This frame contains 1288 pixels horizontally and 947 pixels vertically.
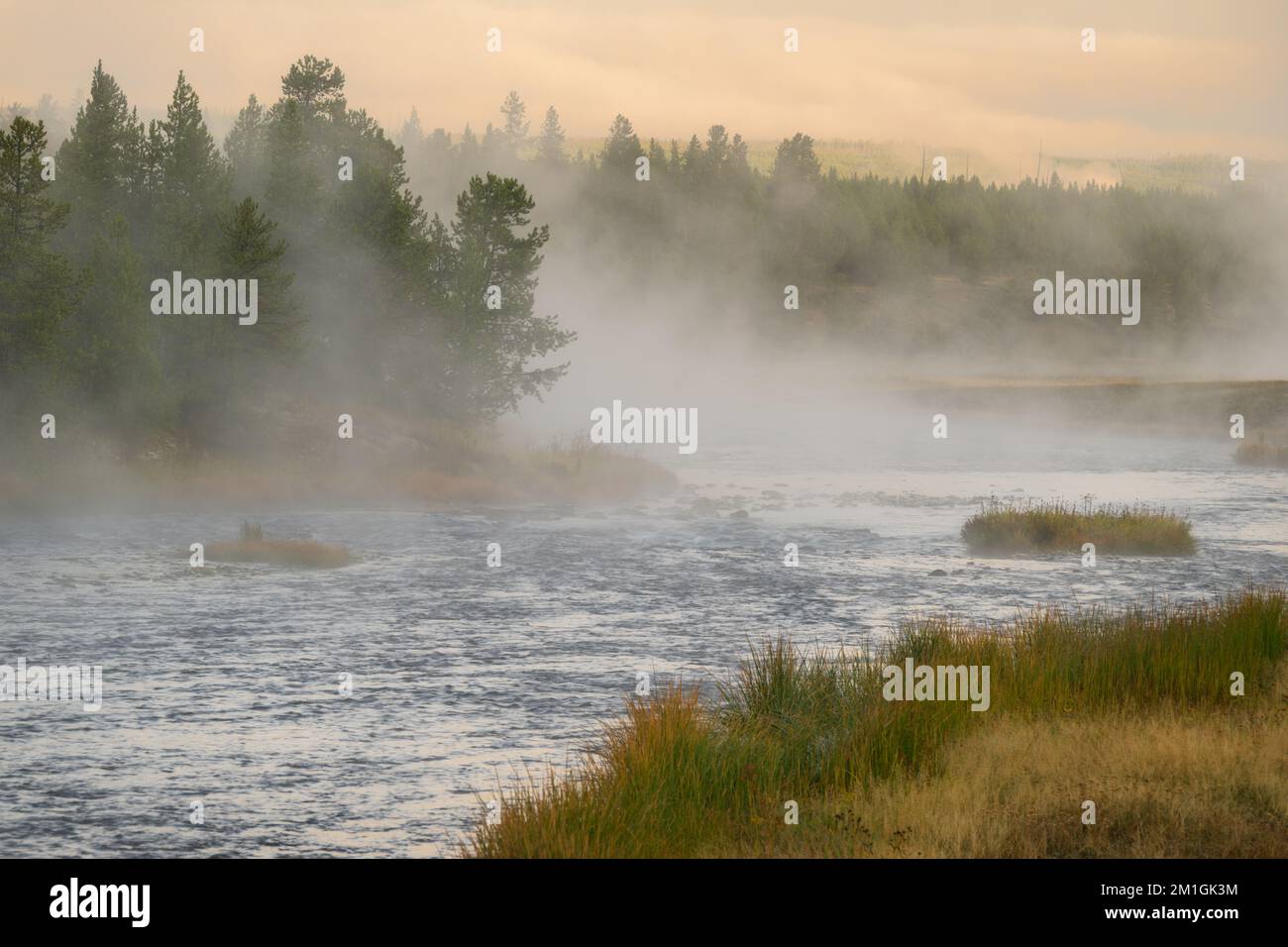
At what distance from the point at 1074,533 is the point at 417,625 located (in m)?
16.8

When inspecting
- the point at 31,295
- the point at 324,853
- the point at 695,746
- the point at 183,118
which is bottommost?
the point at 324,853

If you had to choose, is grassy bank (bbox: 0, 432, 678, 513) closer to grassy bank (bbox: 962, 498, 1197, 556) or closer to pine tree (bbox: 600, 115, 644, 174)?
grassy bank (bbox: 962, 498, 1197, 556)

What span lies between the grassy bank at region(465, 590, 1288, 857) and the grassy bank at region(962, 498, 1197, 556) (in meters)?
16.3

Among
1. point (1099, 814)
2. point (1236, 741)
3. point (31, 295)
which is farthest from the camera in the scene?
point (31, 295)

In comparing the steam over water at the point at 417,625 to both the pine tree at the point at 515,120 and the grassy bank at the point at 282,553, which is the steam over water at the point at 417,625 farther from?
the pine tree at the point at 515,120

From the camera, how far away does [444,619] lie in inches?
989

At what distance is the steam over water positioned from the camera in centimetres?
1438

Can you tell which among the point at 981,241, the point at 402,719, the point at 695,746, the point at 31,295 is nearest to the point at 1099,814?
the point at 695,746

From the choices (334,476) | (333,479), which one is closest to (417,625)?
(333,479)

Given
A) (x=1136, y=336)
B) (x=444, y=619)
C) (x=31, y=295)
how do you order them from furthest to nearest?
(x=1136, y=336), (x=31, y=295), (x=444, y=619)

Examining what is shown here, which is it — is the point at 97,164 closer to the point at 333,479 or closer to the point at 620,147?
the point at 333,479

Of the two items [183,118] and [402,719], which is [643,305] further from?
[402,719]

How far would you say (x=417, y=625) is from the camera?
2447 centimetres
